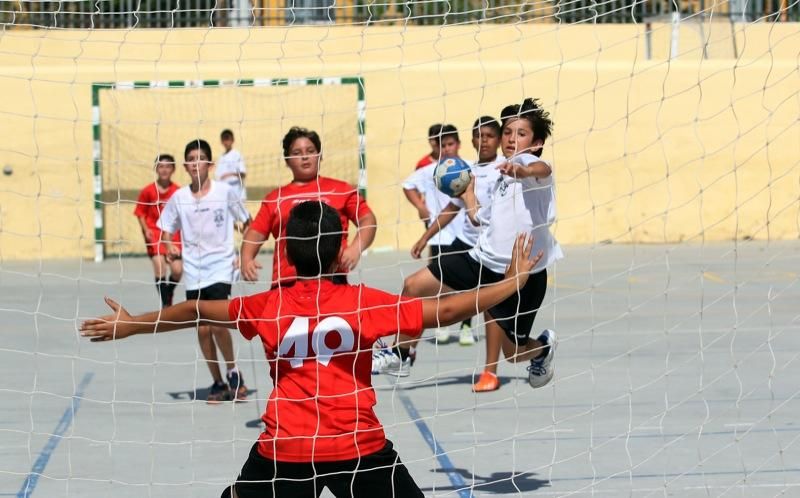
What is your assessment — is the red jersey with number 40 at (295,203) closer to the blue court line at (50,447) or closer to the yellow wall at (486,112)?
the blue court line at (50,447)

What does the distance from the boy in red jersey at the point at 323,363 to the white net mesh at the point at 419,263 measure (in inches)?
57.0

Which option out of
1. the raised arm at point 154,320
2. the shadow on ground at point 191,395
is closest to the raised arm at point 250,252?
the shadow on ground at point 191,395

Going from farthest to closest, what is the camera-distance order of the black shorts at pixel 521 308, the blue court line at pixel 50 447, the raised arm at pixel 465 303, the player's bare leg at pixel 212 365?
the player's bare leg at pixel 212 365
the black shorts at pixel 521 308
the blue court line at pixel 50 447
the raised arm at pixel 465 303

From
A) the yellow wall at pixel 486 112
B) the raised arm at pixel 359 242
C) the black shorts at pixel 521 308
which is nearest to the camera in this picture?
the raised arm at pixel 359 242

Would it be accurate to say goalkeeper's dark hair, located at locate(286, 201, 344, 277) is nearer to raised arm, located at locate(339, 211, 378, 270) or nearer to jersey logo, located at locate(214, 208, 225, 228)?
raised arm, located at locate(339, 211, 378, 270)

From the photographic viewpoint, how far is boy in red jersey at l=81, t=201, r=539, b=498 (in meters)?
4.13

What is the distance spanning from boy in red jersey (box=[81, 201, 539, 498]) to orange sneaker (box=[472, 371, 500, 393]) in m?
4.18

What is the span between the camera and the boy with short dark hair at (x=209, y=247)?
27.1ft

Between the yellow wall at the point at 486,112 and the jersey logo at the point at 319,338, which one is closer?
the jersey logo at the point at 319,338

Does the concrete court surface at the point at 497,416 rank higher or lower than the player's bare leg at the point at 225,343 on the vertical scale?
lower

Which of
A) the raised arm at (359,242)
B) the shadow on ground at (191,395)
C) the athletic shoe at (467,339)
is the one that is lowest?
the athletic shoe at (467,339)

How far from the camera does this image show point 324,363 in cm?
421

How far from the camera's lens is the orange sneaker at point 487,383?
332 inches

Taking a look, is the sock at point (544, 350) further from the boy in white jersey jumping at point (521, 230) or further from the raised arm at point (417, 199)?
Answer: the raised arm at point (417, 199)
